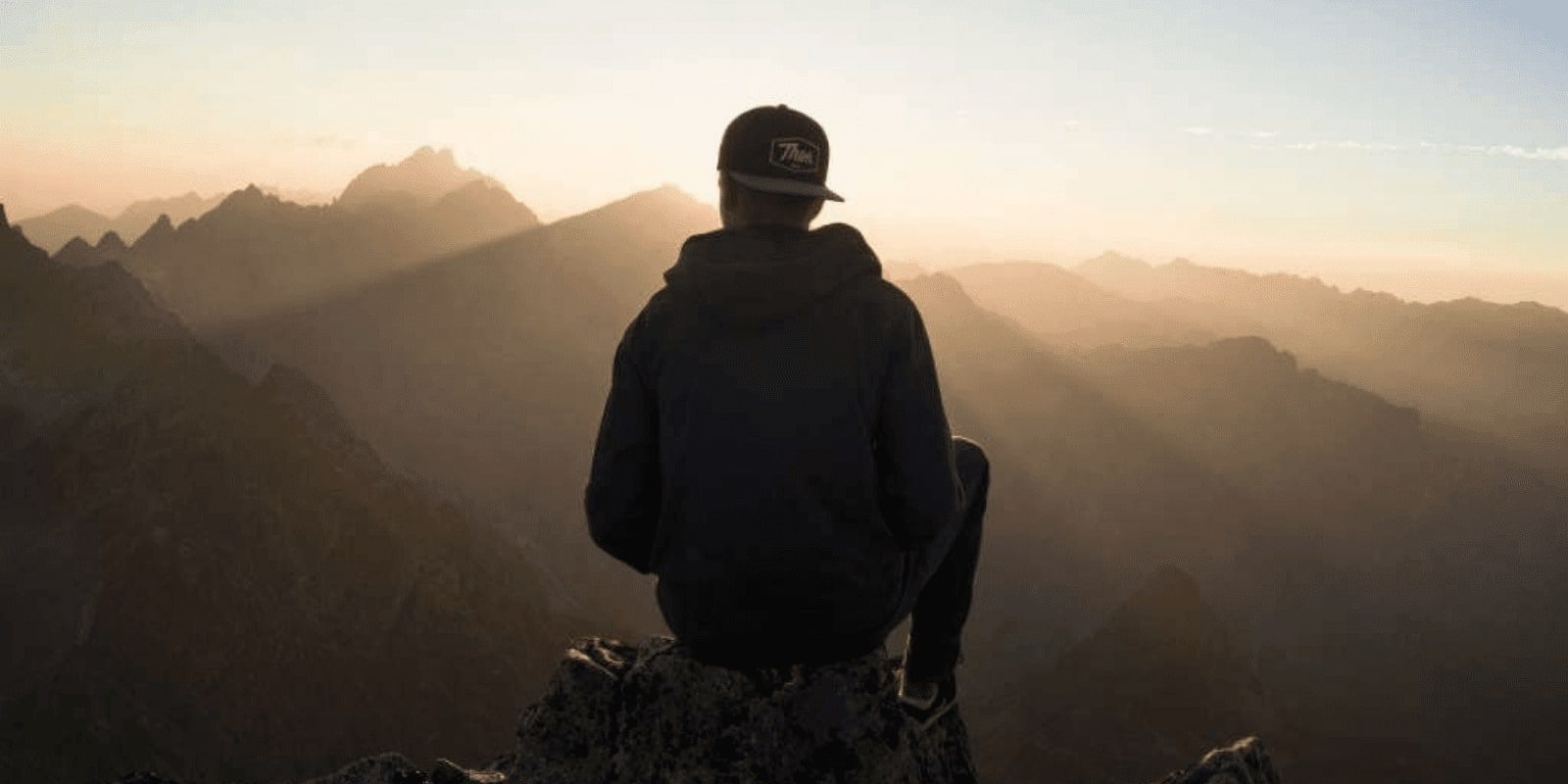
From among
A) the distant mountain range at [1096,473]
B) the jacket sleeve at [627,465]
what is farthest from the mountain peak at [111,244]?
the jacket sleeve at [627,465]

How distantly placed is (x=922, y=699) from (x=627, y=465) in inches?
70.2

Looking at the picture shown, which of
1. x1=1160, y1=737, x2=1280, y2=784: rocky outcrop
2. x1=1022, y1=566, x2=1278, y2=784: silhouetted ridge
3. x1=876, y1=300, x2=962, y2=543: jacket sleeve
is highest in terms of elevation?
x1=876, y1=300, x2=962, y2=543: jacket sleeve

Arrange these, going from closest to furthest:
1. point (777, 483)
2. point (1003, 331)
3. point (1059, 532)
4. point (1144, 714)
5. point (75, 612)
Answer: point (777, 483) → point (75, 612) → point (1144, 714) → point (1059, 532) → point (1003, 331)

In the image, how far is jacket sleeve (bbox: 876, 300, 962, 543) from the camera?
11.6 feet

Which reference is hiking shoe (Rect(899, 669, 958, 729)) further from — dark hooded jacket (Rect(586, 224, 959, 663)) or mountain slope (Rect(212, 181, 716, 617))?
mountain slope (Rect(212, 181, 716, 617))

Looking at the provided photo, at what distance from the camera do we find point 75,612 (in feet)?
177

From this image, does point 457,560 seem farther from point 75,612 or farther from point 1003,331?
point 1003,331

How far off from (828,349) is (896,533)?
2.58 ft

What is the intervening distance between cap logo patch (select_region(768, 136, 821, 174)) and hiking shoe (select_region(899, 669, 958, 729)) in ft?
7.65

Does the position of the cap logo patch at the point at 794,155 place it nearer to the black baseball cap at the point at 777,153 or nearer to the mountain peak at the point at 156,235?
the black baseball cap at the point at 777,153

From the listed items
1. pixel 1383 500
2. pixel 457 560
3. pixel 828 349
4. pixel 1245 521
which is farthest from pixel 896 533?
pixel 1383 500

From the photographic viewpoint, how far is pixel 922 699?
4.47 m

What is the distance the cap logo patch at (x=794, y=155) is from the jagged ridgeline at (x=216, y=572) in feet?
182

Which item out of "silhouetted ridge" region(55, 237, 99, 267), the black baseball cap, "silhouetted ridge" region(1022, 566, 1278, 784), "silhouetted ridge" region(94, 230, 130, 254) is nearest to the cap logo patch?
the black baseball cap
